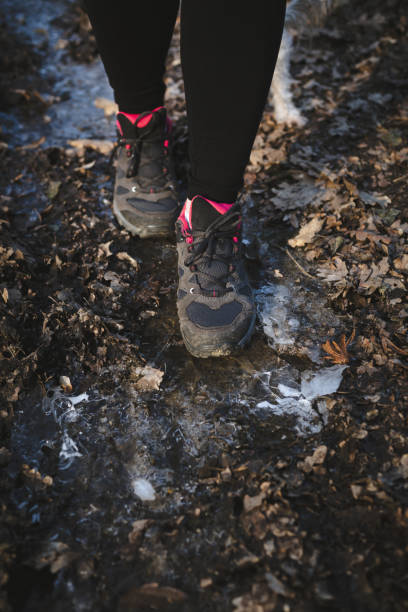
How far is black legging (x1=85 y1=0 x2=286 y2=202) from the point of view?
1577mm

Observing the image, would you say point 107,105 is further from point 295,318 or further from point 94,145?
point 295,318

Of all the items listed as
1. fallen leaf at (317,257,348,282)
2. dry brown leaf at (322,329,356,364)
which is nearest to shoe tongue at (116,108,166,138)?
fallen leaf at (317,257,348,282)

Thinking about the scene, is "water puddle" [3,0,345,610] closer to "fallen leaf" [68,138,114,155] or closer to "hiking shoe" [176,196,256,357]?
"hiking shoe" [176,196,256,357]

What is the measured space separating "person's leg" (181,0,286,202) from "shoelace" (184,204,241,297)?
0.22 meters

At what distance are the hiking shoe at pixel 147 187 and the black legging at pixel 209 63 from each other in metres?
0.31

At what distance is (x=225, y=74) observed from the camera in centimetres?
170

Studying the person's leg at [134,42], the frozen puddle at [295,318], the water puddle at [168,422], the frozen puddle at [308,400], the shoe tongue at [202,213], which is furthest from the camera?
the frozen puddle at [295,318]

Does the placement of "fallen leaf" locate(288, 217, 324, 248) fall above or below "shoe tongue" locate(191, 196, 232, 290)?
below

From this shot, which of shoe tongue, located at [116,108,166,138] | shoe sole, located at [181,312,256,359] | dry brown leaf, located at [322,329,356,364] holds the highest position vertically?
shoe tongue, located at [116,108,166,138]

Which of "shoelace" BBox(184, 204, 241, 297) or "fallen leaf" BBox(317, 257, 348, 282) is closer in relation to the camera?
"shoelace" BBox(184, 204, 241, 297)

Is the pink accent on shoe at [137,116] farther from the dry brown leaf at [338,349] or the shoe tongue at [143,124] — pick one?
the dry brown leaf at [338,349]

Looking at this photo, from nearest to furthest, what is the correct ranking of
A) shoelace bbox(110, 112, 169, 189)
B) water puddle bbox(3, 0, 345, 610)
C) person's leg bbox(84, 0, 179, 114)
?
water puddle bbox(3, 0, 345, 610)
person's leg bbox(84, 0, 179, 114)
shoelace bbox(110, 112, 169, 189)

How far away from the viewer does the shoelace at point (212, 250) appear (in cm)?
222

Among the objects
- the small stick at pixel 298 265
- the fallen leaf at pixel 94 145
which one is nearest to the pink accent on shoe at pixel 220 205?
the small stick at pixel 298 265
